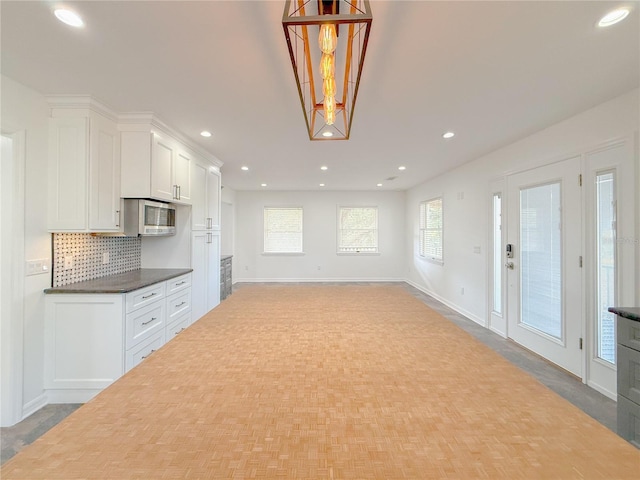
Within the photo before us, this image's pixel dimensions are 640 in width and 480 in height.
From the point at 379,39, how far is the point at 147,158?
224cm

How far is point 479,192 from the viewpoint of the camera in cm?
395

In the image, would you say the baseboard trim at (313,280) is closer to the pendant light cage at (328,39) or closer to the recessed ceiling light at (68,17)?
the pendant light cage at (328,39)

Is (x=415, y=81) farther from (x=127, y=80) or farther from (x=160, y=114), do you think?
(x=160, y=114)

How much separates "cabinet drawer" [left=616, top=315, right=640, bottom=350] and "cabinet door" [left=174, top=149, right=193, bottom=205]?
149 inches

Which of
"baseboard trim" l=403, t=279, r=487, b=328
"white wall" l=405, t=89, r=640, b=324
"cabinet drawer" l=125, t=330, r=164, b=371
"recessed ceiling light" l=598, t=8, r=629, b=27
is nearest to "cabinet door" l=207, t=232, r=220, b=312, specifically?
"cabinet drawer" l=125, t=330, r=164, b=371

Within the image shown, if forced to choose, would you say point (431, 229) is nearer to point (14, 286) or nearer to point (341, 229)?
point (341, 229)

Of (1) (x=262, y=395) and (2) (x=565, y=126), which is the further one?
(2) (x=565, y=126)

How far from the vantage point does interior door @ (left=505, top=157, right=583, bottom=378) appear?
101 inches

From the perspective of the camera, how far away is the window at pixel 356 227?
7090 millimetres

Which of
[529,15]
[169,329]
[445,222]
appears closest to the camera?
[529,15]

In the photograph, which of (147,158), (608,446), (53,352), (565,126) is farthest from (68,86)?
(565,126)

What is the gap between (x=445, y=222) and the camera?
5020mm

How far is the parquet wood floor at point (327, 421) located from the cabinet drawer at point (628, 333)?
4.96 ft

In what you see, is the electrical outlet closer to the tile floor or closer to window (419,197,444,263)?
the tile floor
